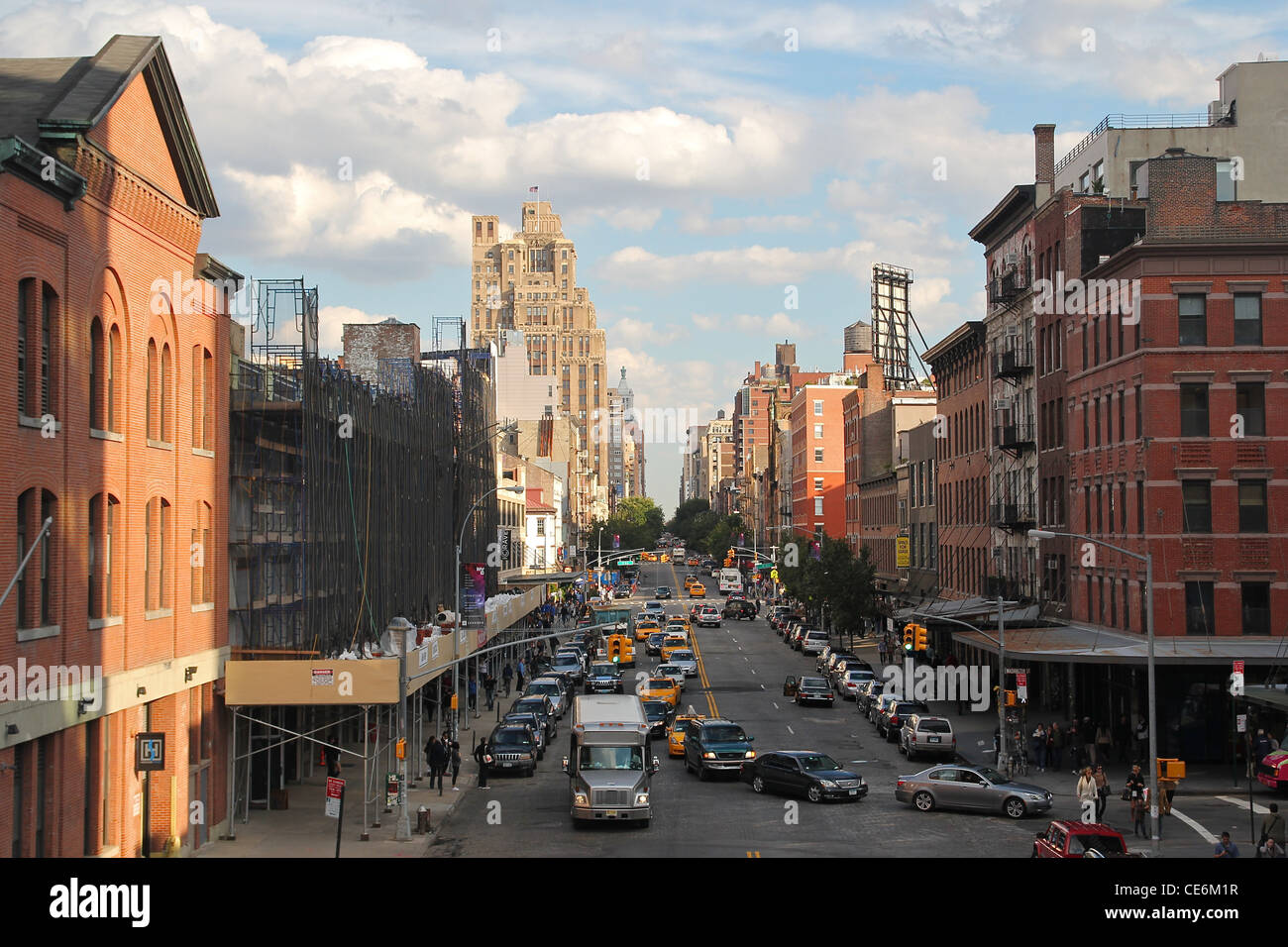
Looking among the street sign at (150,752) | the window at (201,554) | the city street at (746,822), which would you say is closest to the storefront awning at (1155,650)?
the city street at (746,822)

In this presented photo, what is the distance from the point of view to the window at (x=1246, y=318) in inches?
1720

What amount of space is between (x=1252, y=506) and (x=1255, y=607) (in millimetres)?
3295

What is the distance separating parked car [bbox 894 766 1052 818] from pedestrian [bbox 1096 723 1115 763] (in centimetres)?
1041

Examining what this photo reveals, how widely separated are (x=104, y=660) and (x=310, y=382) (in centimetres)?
1179

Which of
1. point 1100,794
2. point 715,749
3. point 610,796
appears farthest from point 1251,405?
point 610,796

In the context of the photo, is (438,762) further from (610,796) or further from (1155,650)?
(1155,650)

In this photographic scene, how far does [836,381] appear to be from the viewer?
152750 mm
